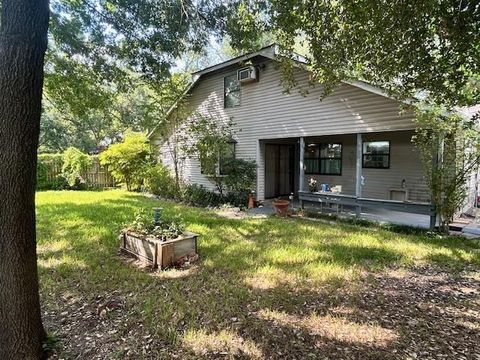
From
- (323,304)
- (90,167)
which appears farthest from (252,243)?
(90,167)

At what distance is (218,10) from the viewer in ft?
21.9

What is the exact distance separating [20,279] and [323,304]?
10.2 feet

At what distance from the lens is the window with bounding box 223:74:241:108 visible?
1193cm

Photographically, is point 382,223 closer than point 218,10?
No

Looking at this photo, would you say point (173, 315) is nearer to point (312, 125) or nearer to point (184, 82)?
point (312, 125)

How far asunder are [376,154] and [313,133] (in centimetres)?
286

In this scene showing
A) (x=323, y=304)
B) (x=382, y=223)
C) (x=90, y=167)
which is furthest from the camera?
(x=90, y=167)

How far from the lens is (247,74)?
36.4 ft

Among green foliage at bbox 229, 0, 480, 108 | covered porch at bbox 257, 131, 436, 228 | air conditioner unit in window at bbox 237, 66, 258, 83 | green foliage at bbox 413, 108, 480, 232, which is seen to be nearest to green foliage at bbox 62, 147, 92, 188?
air conditioner unit in window at bbox 237, 66, 258, 83

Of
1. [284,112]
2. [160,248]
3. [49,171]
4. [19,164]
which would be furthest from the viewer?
[49,171]

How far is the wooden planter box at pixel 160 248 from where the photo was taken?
472 centimetres

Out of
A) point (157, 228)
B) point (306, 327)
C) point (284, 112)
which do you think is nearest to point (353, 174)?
point (284, 112)

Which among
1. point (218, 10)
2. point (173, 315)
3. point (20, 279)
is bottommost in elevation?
point (173, 315)

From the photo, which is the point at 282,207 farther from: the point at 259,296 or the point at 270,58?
the point at 259,296
